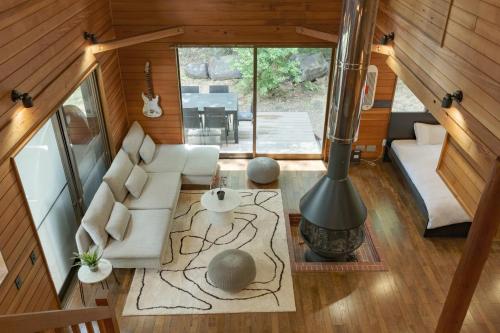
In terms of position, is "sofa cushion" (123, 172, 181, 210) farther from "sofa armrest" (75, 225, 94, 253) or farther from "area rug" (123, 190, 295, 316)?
"sofa armrest" (75, 225, 94, 253)

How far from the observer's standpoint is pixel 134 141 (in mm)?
7199

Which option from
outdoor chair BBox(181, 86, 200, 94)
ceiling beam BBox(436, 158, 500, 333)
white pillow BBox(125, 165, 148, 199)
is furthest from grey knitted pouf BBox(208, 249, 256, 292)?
outdoor chair BBox(181, 86, 200, 94)

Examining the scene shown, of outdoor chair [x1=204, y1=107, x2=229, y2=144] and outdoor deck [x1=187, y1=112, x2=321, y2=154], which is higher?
outdoor chair [x1=204, y1=107, x2=229, y2=144]

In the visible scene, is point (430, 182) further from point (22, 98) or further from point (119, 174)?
point (22, 98)

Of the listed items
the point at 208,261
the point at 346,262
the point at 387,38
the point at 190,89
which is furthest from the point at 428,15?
the point at 190,89

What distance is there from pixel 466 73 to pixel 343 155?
1.62 meters

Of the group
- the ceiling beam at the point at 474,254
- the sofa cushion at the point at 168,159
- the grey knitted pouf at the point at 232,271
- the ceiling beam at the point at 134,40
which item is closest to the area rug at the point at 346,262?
the grey knitted pouf at the point at 232,271

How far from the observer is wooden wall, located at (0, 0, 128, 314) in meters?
3.82

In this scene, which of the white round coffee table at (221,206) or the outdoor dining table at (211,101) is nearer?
the white round coffee table at (221,206)

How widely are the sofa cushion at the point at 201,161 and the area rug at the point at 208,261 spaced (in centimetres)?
43

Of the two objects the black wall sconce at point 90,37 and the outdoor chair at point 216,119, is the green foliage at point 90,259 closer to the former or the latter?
the black wall sconce at point 90,37

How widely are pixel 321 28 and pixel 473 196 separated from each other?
139 inches

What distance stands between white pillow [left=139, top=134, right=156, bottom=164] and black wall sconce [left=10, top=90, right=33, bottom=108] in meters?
3.32

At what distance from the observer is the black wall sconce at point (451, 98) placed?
3.86 meters
